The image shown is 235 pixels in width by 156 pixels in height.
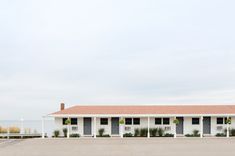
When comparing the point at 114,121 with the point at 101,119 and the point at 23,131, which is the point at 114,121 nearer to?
the point at 101,119

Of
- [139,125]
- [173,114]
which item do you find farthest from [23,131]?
[173,114]

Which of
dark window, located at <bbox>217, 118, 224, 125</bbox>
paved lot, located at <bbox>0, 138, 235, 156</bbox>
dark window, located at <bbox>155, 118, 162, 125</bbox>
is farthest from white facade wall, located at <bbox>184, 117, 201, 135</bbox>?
paved lot, located at <bbox>0, 138, 235, 156</bbox>

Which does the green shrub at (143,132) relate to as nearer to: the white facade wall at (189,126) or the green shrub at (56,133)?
the white facade wall at (189,126)

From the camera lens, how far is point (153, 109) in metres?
34.9

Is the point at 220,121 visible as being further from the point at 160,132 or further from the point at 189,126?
the point at 160,132

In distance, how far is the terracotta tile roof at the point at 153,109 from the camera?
3272 cm

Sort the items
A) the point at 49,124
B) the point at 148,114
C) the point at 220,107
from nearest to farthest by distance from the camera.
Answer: the point at 148,114 < the point at 220,107 < the point at 49,124

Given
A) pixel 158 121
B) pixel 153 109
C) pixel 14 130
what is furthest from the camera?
pixel 14 130

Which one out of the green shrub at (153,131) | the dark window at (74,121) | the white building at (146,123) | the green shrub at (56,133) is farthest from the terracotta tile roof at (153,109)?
the green shrub at (56,133)

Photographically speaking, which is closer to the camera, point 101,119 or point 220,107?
point 101,119

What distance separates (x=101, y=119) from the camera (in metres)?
33.4

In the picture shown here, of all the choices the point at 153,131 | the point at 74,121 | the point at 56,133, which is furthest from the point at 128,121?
the point at 56,133

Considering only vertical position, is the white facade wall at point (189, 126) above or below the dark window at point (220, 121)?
below

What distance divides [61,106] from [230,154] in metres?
22.2
